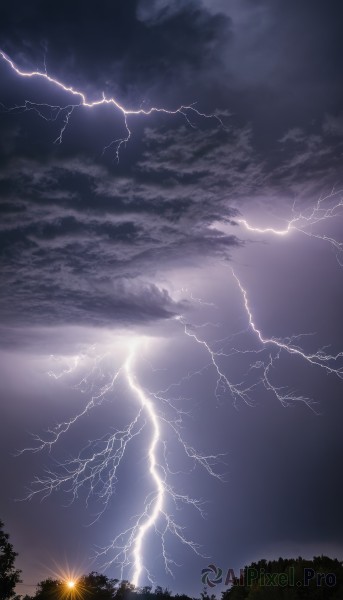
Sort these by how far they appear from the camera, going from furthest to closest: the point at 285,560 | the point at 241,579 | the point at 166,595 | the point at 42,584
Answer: the point at 166,595 → the point at 42,584 → the point at 241,579 → the point at 285,560

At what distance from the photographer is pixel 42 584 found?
1864cm

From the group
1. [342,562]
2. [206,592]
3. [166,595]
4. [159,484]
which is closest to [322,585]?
[342,562]

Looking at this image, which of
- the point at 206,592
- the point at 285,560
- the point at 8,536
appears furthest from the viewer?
the point at 8,536

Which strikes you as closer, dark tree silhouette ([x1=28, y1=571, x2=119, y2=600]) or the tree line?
the tree line

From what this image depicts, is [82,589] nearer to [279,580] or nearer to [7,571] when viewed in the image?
[7,571]

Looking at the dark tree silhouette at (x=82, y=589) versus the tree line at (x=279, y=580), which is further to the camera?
the dark tree silhouette at (x=82, y=589)

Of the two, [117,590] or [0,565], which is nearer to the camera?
[0,565]

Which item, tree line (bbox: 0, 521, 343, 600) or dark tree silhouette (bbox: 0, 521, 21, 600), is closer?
tree line (bbox: 0, 521, 343, 600)

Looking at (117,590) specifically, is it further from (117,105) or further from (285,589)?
(117,105)

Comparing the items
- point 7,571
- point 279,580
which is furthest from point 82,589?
point 279,580

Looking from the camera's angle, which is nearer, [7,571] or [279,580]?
[279,580]

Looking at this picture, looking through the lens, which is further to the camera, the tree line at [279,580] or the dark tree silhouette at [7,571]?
the dark tree silhouette at [7,571]

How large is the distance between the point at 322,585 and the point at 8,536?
11158 mm

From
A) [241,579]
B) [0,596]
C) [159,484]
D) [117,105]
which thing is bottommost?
[0,596]
